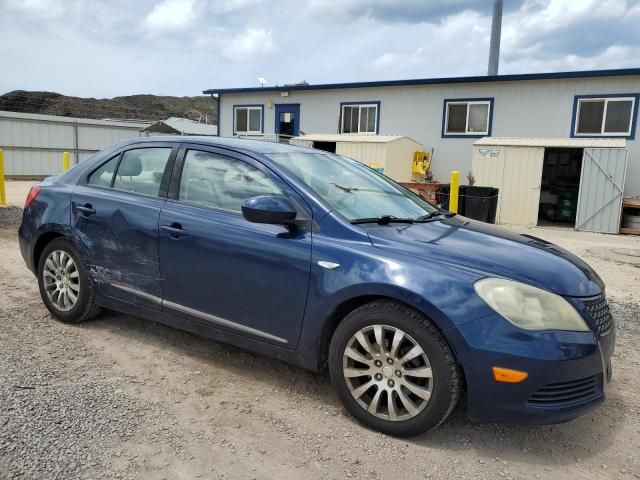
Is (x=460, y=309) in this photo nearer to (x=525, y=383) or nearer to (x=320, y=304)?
(x=525, y=383)

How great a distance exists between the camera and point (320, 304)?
2938mm

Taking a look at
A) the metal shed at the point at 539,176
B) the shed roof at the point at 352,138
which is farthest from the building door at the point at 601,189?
the shed roof at the point at 352,138

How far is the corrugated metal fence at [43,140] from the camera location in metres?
21.1

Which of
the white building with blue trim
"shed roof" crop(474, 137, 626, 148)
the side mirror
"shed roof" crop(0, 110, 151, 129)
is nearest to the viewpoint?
the side mirror

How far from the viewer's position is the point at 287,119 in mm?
19719

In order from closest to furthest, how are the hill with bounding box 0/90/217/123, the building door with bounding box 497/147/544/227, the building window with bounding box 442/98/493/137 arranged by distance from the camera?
the building door with bounding box 497/147/544/227 → the building window with bounding box 442/98/493/137 → the hill with bounding box 0/90/217/123

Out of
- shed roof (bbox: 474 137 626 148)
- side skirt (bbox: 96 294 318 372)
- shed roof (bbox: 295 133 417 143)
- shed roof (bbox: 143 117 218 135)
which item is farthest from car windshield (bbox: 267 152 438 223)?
shed roof (bbox: 143 117 218 135)

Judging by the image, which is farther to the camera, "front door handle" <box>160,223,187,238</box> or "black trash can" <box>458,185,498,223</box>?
"black trash can" <box>458,185,498,223</box>

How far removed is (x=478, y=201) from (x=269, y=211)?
33.1 feet

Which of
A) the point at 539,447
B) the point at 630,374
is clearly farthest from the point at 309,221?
the point at 630,374

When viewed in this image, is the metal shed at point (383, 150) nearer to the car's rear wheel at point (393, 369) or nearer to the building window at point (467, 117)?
the building window at point (467, 117)

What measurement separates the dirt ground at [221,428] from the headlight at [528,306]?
747mm

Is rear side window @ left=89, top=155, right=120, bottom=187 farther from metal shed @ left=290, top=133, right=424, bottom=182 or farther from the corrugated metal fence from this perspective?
the corrugated metal fence

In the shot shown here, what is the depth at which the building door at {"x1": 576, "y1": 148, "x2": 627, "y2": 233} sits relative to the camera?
13.0 m
